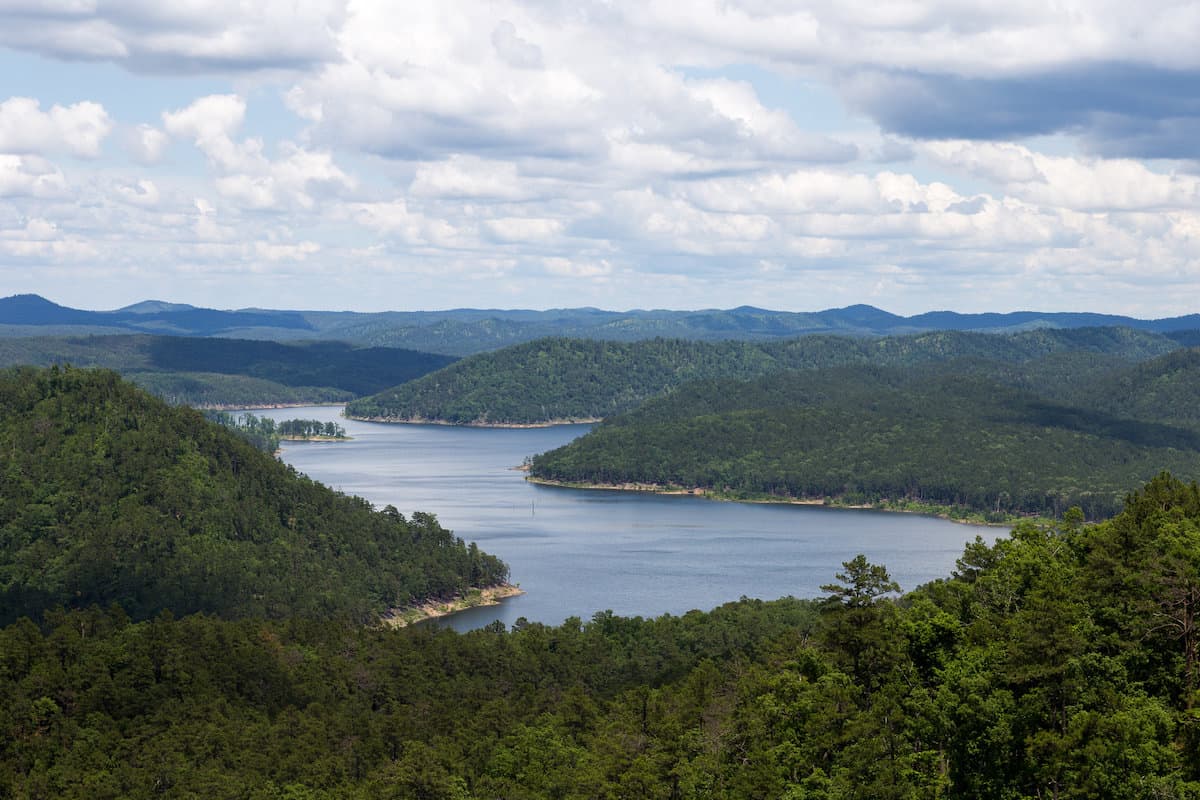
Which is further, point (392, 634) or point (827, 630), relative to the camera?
point (392, 634)

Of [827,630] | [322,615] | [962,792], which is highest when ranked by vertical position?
[827,630]

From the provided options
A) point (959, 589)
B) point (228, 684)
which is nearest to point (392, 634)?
point (228, 684)

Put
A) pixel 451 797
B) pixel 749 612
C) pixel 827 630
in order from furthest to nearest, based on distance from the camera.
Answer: pixel 749 612, pixel 451 797, pixel 827 630

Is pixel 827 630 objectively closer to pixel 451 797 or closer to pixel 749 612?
pixel 451 797

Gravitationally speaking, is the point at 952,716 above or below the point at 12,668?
above

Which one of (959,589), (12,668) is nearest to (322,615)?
(12,668)

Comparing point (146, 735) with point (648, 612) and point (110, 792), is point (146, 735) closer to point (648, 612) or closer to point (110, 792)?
point (110, 792)

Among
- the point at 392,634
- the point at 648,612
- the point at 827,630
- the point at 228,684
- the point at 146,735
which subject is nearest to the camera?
the point at 827,630
